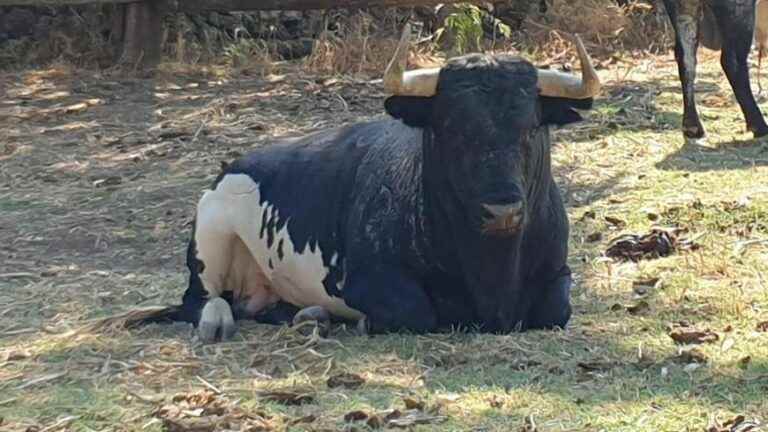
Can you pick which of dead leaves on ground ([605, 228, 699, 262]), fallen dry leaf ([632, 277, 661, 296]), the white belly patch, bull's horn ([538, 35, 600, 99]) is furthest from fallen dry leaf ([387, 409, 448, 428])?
dead leaves on ground ([605, 228, 699, 262])

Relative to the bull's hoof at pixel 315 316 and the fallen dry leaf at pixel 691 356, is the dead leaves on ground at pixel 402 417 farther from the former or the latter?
the bull's hoof at pixel 315 316

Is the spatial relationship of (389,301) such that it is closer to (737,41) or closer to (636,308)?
(636,308)

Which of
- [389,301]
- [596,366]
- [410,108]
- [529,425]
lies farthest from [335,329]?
[529,425]

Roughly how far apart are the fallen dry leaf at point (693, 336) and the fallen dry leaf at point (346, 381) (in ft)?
4.27

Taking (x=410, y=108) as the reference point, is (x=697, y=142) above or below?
below

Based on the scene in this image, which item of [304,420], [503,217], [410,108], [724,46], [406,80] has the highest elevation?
[406,80]

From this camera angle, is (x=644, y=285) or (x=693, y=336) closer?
(x=693, y=336)

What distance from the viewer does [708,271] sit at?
7.59 m

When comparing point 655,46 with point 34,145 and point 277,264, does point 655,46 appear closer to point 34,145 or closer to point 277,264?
point 34,145

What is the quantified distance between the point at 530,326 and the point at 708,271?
129cm

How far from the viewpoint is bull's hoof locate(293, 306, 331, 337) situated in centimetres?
687

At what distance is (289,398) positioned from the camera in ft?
18.2

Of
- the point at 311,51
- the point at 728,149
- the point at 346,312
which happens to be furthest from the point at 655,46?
the point at 346,312

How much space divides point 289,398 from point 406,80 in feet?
4.65
